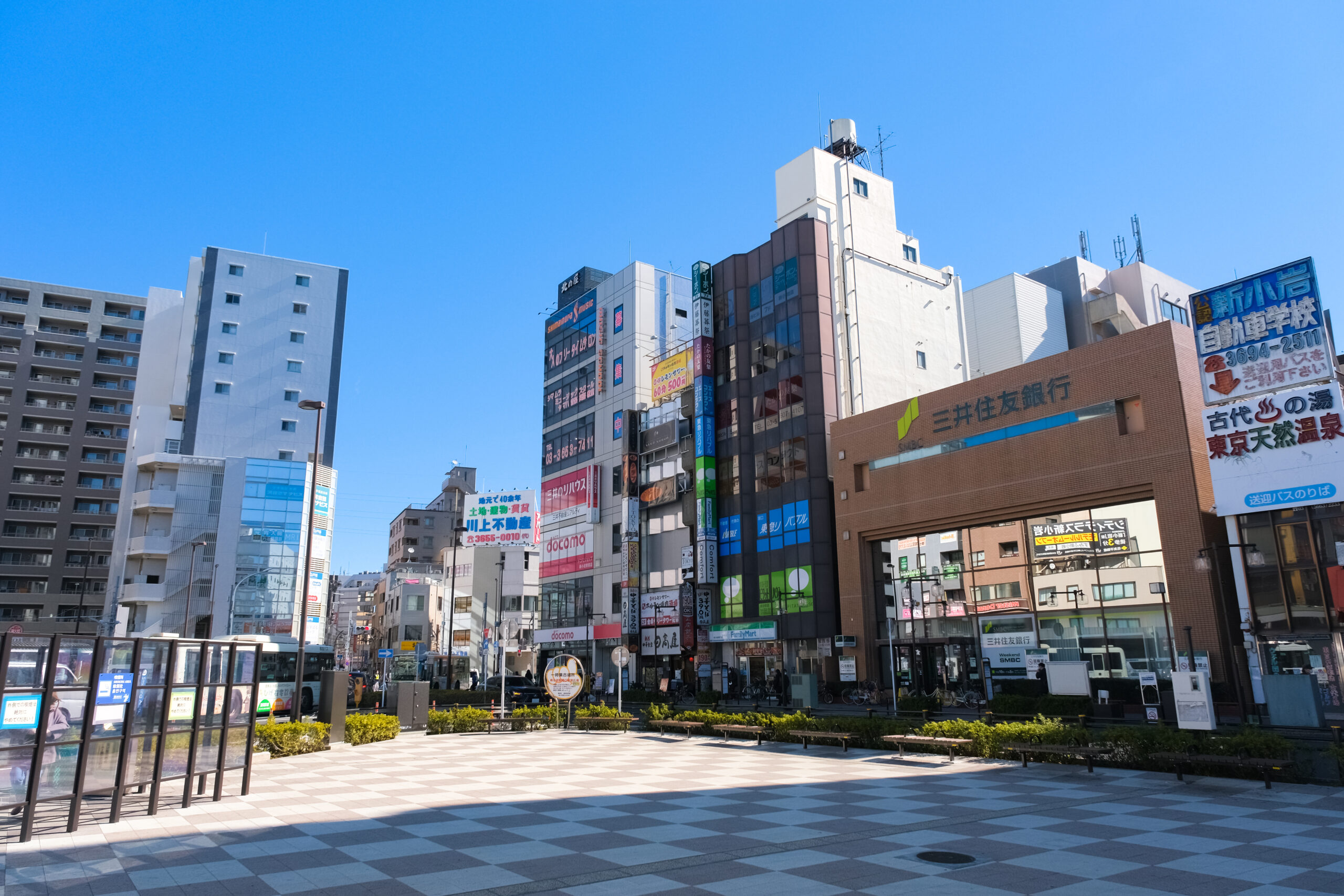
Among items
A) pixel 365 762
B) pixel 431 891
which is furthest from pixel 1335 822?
pixel 365 762

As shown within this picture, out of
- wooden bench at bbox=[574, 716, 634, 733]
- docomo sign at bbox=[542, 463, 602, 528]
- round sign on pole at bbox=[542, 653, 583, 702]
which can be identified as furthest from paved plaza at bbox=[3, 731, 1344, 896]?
docomo sign at bbox=[542, 463, 602, 528]

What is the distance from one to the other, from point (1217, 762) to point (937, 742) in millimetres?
5879

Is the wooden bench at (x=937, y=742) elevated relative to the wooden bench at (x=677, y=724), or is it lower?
elevated

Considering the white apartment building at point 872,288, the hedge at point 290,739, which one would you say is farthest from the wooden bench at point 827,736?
the white apartment building at point 872,288

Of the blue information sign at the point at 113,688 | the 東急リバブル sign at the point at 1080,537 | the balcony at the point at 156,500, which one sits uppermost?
the balcony at the point at 156,500

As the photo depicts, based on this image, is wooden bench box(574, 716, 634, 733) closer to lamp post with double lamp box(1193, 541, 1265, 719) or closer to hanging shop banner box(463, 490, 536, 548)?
lamp post with double lamp box(1193, 541, 1265, 719)

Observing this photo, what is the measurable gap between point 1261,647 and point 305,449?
232 feet

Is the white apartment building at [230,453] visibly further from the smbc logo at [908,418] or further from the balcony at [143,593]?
the smbc logo at [908,418]

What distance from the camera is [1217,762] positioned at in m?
15.2

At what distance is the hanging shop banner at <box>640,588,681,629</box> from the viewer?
180 ft

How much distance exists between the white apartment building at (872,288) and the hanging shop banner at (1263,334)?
22922mm

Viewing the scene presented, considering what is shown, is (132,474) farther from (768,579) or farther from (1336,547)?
(1336,547)

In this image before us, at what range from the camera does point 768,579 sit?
4922 centimetres

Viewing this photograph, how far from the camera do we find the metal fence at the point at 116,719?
10.9 meters
